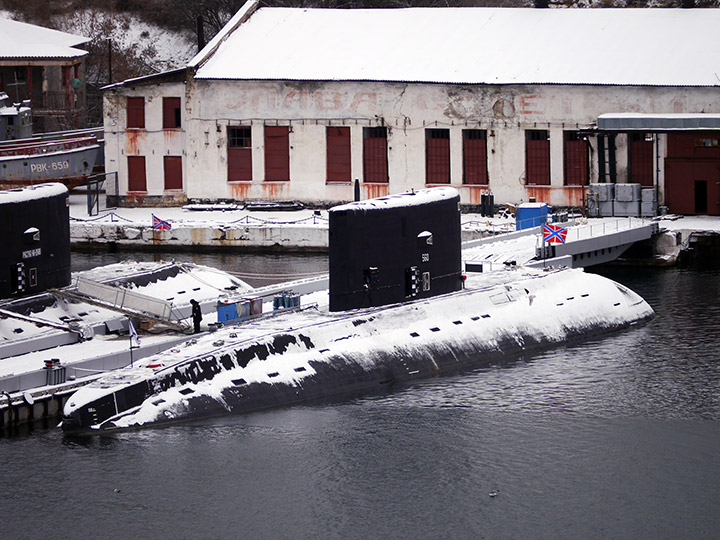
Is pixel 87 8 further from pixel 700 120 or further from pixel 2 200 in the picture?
pixel 2 200

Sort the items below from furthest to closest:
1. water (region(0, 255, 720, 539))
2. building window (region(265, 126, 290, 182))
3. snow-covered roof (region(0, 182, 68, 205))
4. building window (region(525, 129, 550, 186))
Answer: building window (region(265, 126, 290, 182)), building window (region(525, 129, 550, 186)), snow-covered roof (region(0, 182, 68, 205)), water (region(0, 255, 720, 539))

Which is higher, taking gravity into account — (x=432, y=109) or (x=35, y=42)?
(x=35, y=42)

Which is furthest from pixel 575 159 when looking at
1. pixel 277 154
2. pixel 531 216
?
pixel 277 154

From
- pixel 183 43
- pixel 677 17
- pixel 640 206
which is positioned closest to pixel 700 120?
pixel 640 206

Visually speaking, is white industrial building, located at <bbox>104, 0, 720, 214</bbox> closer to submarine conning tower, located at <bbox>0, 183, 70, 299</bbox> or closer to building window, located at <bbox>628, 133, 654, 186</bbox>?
building window, located at <bbox>628, 133, 654, 186</bbox>

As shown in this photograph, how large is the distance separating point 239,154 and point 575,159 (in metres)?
15.5

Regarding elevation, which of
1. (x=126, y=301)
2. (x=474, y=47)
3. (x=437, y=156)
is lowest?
(x=126, y=301)

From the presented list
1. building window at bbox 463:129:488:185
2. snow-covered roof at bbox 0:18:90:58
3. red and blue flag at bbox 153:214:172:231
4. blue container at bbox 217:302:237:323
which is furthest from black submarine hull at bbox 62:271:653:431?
snow-covered roof at bbox 0:18:90:58

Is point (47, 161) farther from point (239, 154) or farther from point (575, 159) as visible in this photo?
point (575, 159)

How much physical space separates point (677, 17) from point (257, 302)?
32.0 metres

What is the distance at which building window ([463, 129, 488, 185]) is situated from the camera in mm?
61625

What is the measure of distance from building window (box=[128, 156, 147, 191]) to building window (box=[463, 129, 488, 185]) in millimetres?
15451

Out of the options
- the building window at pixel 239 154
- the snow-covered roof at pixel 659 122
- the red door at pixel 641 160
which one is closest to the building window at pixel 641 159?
the red door at pixel 641 160

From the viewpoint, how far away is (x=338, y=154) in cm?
6362
